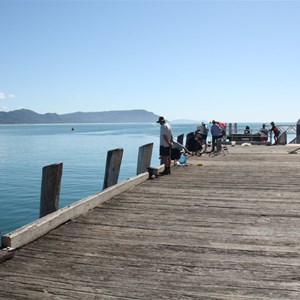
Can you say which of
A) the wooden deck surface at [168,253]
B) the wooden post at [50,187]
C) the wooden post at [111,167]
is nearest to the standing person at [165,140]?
the wooden post at [111,167]

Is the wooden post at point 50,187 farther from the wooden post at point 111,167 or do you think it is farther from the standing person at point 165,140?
the standing person at point 165,140

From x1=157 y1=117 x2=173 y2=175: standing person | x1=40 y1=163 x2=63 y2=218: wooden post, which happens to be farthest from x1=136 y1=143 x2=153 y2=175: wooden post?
x1=40 y1=163 x2=63 y2=218: wooden post

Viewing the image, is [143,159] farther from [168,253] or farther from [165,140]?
[168,253]

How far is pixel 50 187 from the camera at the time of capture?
21.7ft

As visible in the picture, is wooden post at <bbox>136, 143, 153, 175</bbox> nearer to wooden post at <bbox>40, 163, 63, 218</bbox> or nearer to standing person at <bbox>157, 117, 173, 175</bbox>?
standing person at <bbox>157, 117, 173, 175</bbox>

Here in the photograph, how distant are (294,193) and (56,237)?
5392 mm

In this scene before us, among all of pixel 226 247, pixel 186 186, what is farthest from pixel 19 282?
pixel 186 186

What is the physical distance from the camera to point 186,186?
9078 millimetres

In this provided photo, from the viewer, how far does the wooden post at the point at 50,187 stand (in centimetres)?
652

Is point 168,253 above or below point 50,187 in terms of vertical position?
below

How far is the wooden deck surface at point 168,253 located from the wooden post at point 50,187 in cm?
88

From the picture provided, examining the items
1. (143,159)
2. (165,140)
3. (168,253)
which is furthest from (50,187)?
(143,159)

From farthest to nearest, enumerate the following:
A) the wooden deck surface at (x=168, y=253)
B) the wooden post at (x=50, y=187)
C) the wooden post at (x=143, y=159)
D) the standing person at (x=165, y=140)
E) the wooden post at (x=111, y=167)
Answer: the wooden post at (x=143, y=159)
the standing person at (x=165, y=140)
the wooden post at (x=111, y=167)
the wooden post at (x=50, y=187)
the wooden deck surface at (x=168, y=253)

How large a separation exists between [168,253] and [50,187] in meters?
2.98
